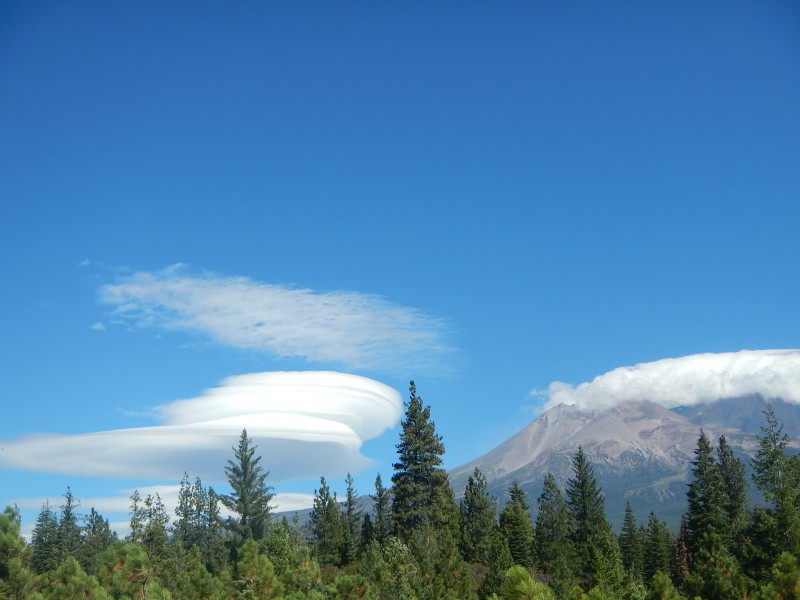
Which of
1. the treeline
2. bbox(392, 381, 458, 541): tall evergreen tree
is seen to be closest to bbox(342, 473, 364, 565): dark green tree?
the treeline

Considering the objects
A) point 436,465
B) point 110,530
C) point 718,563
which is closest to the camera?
point 718,563

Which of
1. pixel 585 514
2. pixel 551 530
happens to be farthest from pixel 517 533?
pixel 585 514

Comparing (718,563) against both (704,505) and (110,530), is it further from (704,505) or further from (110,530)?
(110,530)

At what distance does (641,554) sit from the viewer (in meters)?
109

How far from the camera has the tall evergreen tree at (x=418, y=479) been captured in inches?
2761

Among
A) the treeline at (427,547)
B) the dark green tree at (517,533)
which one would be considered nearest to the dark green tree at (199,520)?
the treeline at (427,547)

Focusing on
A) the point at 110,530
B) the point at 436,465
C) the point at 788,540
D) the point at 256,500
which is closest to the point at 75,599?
the point at 788,540

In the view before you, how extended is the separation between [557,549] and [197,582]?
6864 centimetres

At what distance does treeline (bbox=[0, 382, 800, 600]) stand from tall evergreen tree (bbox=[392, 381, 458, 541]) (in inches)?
5.5

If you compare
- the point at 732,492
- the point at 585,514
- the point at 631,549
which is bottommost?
the point at 631,549

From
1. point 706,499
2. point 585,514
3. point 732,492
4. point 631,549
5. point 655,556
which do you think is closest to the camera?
point 706,499

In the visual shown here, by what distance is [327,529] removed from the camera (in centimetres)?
10719

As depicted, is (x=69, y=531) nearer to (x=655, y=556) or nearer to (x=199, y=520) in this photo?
(x=199, y=520)

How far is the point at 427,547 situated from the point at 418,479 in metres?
15.3
